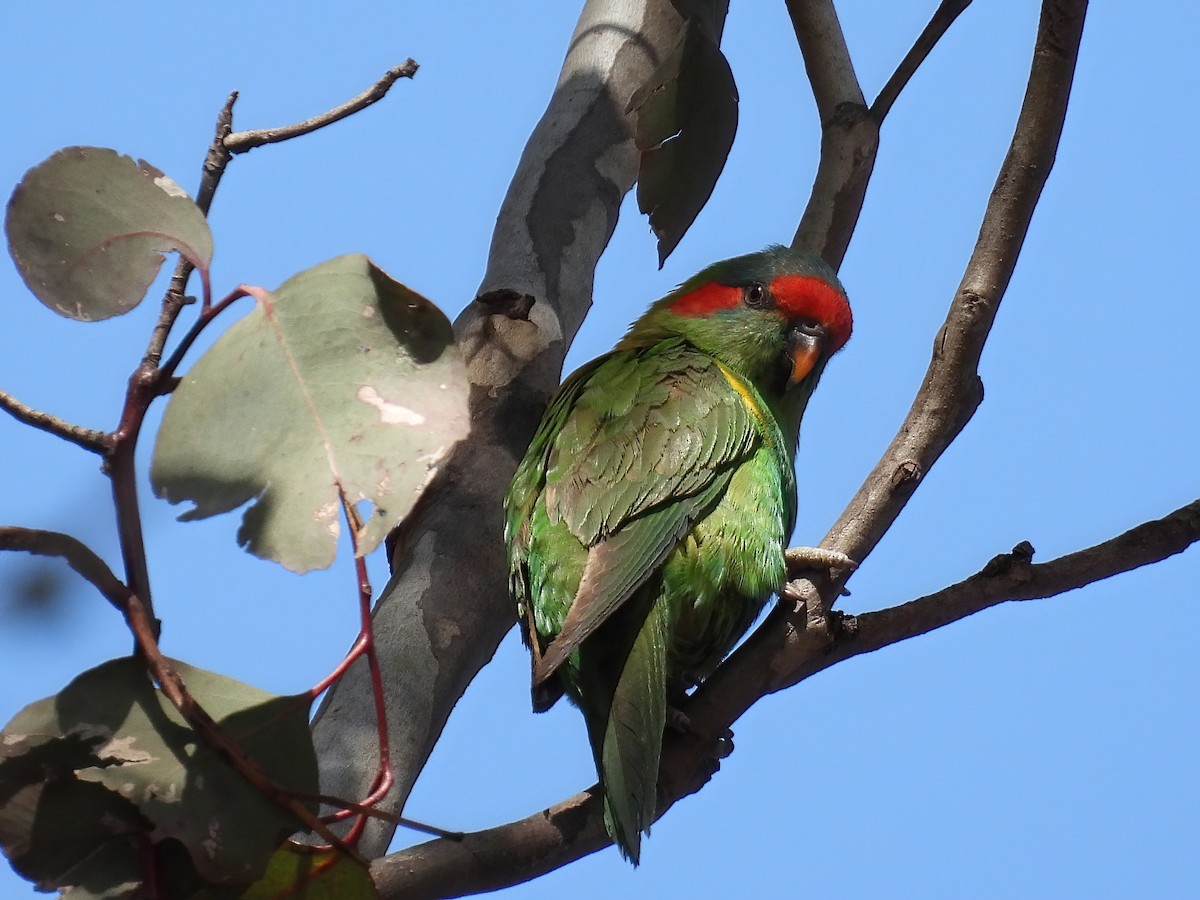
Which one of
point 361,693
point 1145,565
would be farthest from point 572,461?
point 1145,565

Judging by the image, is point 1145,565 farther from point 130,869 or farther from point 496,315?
point 130,869

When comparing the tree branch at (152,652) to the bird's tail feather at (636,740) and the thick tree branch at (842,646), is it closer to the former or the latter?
the thick tree branch at (842,646)

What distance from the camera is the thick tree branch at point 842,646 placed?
1.86 m

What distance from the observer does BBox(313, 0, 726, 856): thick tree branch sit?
7.25 ft

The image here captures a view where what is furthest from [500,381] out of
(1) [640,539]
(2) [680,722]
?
(2) [680,722]

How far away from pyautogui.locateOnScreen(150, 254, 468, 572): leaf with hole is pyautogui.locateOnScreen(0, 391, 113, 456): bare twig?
8 centimetres

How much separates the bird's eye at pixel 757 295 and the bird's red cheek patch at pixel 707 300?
33 millimetres

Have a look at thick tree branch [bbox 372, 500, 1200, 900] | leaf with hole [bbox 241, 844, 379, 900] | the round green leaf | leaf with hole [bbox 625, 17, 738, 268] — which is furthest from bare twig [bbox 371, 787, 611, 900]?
leaf with hole [bbox 625, 17, 738, 268]

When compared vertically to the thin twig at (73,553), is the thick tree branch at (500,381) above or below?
above

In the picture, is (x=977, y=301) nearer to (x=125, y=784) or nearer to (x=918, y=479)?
(x=918, y=479)

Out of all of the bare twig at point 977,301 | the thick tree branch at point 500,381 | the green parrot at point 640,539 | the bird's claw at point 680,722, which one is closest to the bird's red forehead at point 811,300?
the green parrot at point 640,539

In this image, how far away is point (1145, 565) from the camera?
1966 millimetres

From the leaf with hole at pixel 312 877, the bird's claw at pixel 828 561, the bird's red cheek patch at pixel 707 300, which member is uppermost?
the bird's red cheek patch at pixel 707 300

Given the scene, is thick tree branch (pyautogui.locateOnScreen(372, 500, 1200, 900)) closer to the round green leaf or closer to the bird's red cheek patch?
the round green leaf
